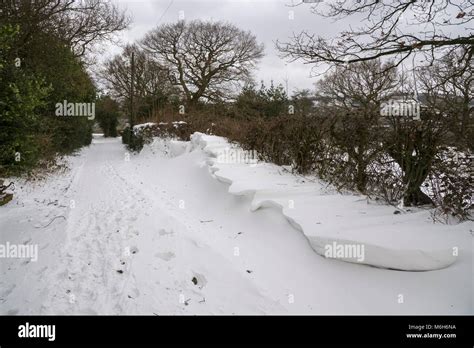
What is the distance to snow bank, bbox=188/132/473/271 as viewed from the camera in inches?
109

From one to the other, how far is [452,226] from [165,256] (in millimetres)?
3364

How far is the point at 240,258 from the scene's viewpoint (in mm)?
3703

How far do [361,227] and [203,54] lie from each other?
83.0 feet

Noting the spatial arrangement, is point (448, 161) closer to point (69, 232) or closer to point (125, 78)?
point (69, 232)

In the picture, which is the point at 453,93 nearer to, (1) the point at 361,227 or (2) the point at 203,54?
(1) the point at 361,227

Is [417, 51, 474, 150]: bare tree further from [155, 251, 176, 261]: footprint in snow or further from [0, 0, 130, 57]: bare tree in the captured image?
[0, 0, 130, 57]: bare tree

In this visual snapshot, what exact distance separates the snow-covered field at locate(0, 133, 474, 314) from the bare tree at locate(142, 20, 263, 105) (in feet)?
70.6

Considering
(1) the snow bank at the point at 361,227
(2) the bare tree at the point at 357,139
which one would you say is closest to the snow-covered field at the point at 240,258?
(1) the snow bank at the point at 361,227

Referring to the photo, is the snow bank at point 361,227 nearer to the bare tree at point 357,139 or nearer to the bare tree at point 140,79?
the bare tree at point 357,139

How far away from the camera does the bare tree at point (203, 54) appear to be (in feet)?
81.5

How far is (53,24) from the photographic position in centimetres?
962

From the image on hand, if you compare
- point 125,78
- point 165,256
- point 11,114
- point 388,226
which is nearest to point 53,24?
point 11,114

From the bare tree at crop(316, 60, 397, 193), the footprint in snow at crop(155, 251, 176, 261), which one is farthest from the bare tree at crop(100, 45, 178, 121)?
the footprint in snow at crop(155, 251, 176, 261)

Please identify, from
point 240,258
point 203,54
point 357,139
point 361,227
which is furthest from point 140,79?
point 361,227
